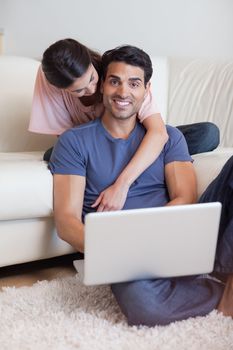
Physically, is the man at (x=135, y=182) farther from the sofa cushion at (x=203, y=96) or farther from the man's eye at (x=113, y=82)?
the sofa cushion at (x=203, y=96)

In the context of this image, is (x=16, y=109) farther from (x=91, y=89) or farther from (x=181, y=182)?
(x=181, y=182)

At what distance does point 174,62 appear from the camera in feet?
7.36

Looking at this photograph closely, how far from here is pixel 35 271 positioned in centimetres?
160

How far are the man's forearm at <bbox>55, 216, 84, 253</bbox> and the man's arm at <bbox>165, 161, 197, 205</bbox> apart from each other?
0.28 meters

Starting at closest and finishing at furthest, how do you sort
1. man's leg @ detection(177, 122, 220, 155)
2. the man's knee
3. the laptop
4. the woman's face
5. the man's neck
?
1. the laptop
2. the man's knee
3. the woman's face
4. the man's neck
5. man's leg @ detection(177, 122, 220, 155)

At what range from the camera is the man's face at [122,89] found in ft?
4.42

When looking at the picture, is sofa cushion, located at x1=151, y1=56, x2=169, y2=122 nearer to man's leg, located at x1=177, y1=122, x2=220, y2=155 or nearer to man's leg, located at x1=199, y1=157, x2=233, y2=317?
man's leg, located at x1=177, y1=122, x2=220, y2=155

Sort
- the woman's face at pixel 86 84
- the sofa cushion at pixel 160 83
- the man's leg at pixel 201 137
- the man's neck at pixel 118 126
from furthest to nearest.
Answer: the sofa cushion at pixel 160 83
the man's leg at pixel 201 137
the man's neck at pixel 118 126
the woman's face at pixel 86 84

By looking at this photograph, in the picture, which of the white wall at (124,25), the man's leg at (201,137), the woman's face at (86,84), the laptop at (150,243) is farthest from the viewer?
the white wall at (124,25)

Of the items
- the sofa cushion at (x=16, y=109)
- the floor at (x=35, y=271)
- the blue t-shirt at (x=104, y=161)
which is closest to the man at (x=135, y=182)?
the blue t-shirt at (x=104, y=161)

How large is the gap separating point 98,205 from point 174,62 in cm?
112

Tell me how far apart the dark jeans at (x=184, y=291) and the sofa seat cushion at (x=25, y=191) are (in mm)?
328

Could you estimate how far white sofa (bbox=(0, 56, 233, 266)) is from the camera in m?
1.38

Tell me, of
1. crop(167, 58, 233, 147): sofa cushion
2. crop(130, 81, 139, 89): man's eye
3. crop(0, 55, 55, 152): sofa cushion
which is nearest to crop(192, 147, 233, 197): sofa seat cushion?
crop(130, 81, 139, 89): man's eye
